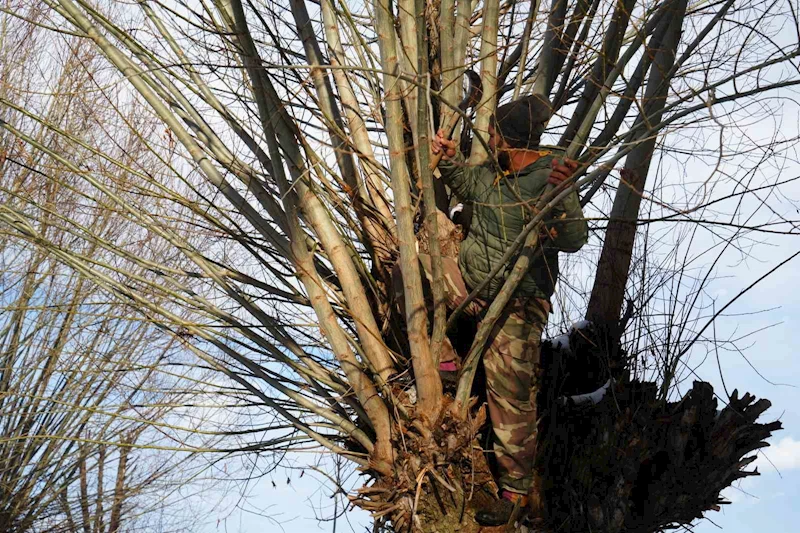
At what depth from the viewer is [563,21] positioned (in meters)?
4.16

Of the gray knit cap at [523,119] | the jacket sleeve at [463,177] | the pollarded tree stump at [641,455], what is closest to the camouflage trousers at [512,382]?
the pollarded tree stump at [641,455]

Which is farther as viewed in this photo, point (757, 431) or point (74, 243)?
point (74, 243)

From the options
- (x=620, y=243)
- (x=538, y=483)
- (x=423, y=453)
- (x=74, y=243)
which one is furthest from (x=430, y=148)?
(x=74, y=243)

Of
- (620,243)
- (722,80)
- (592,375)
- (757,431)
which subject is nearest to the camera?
(722,80)

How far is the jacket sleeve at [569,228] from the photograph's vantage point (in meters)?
3.54

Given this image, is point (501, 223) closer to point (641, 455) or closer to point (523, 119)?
point (523, 119)

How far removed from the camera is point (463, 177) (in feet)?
12.0

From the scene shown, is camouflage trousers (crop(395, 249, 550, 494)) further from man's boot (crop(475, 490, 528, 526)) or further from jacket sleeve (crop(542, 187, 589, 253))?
jacket sleeve (crop(542, 187, 589, 253))

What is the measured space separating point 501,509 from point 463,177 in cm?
158

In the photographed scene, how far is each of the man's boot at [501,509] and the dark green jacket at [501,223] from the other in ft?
3.22

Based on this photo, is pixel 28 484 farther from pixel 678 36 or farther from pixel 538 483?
pixel 678 36

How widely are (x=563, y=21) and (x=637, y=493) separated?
8.33 feet

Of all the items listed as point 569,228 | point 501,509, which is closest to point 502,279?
point 569,228

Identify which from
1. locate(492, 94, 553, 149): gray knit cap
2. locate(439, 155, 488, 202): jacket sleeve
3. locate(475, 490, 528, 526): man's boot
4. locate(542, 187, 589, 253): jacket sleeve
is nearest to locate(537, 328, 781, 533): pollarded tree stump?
locate(475, 490, 528, 526): man's boot
